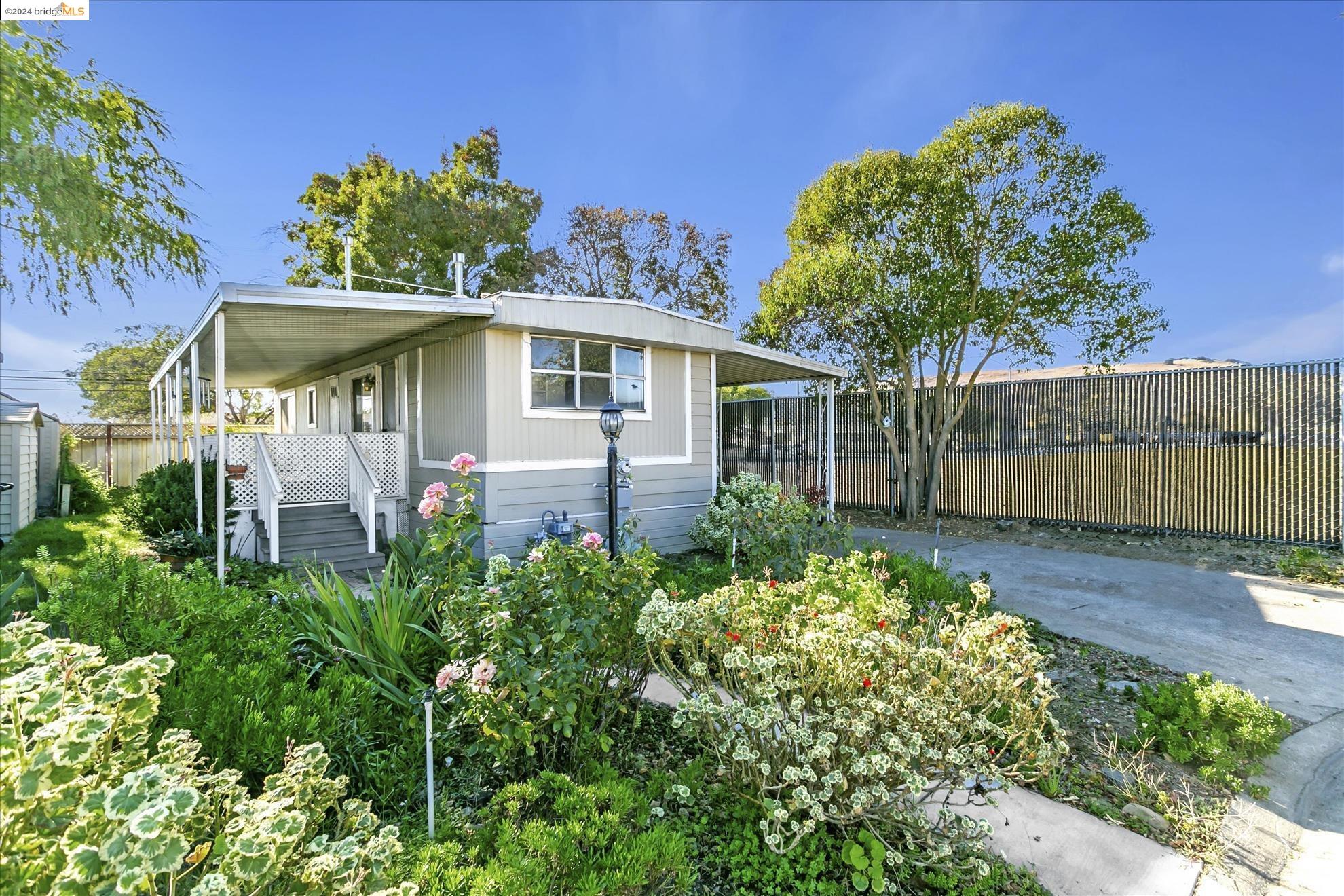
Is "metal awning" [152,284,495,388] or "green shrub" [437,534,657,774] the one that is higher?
"metal awning" [152,284,495,388]

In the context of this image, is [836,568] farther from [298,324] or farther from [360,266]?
[360,266]

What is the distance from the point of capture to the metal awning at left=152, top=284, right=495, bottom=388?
5426 millimetres

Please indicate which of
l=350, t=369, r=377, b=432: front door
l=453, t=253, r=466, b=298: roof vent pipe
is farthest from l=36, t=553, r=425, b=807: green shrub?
l=350, t=369, r=377, b=432: front door

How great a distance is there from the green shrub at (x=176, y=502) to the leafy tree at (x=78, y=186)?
240 centimetres

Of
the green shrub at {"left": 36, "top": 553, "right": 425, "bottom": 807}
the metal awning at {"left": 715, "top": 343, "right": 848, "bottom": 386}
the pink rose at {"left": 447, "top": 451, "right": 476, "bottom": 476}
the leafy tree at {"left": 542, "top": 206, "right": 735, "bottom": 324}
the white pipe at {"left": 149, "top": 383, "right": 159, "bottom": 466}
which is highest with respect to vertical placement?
the leafy tree at {"left": 542, "top": 206, "right": 735, "bottom": 324}

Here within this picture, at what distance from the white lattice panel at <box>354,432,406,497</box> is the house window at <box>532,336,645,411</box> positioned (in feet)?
8.07

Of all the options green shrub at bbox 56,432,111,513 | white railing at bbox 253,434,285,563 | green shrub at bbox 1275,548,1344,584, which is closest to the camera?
white railing at bbox 253,434,285,563

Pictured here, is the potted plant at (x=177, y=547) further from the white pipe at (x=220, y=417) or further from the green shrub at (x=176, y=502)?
the white pipe at (x=220, y=417)

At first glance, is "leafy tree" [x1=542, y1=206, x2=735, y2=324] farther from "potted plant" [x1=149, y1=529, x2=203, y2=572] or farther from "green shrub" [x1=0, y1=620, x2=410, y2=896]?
"green shrub" [x1=0, y1=620, x2=410, y2=896]

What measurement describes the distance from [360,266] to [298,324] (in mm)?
12442

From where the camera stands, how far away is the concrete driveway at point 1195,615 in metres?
4.02

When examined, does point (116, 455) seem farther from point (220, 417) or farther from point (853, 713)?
point (853, 713)

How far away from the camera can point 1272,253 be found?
942 cm

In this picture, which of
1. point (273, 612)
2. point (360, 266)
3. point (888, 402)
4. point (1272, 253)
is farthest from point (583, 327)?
point (360, 266)
